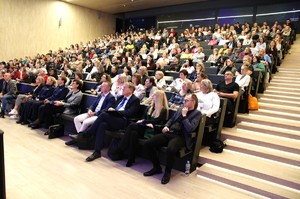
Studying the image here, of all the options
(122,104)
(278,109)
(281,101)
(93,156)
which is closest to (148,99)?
(122,104)

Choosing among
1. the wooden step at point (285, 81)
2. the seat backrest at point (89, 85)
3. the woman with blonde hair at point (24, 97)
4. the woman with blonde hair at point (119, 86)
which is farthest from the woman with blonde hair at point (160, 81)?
Result: the wooden step at point (285, 81)

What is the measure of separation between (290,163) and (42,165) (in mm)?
2752

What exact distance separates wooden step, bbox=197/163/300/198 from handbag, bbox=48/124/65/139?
7.58 ft

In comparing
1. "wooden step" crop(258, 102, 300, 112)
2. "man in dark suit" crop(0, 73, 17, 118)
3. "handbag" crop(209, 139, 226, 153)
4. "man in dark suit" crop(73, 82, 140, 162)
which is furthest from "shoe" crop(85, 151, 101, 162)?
"man in dark suit" crop(0, 73, 17, 118)

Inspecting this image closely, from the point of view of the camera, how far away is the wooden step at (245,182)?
86.0 inches

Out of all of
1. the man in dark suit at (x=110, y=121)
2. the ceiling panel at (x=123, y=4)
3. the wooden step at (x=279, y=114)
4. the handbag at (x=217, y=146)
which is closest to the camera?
the handbag at (x=217, y=146)

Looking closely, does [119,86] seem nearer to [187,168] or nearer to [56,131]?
[56,131]

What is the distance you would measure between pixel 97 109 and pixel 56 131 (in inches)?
31.3

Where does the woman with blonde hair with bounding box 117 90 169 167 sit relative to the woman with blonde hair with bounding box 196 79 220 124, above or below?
below

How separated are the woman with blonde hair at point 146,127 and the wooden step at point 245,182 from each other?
27.9 inches

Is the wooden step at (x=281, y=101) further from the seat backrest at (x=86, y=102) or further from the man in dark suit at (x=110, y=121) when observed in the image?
the seat backrest at (x=86, y=102)

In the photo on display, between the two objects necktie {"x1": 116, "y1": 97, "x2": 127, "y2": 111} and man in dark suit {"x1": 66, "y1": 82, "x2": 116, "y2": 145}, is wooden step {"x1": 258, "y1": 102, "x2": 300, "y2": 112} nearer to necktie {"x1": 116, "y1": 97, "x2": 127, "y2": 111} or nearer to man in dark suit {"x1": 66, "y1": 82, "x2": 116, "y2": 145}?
necktie {"x1": 116, "y1": 97, "x2": 127, "y2": 111}

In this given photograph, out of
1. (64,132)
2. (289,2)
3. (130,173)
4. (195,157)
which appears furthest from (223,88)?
(289,2)

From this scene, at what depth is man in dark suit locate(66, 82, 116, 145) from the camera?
10.8 feet
